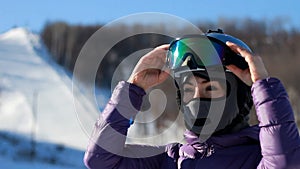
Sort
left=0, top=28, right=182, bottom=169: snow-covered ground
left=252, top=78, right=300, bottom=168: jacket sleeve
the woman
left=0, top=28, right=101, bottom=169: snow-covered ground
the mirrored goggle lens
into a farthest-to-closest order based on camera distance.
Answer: left=0, top=28, right=101, bottom=169: snow-covered ground < left=0, top=28, right=182, bottom=169: snow-covered ground < the mirrored goggle lens < the woman < left=252, top=78, right=300, bottom=168: jacket sleeve

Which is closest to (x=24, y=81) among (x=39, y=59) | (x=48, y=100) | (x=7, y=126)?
(x=48, y=100)

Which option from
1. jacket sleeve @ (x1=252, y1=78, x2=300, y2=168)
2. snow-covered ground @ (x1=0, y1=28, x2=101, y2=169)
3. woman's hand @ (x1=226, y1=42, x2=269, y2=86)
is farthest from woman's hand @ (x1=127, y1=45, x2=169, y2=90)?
snow-covered ground @ (x1=0, y1=28, x2=101, y2=169)

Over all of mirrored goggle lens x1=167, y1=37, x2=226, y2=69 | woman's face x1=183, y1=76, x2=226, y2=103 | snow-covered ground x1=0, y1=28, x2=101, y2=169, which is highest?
mirrored goggle lens x1=167, y1=37, x2=226, y2=69

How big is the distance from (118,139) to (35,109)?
97.7 ft

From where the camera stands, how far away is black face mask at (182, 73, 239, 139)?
1563 mm

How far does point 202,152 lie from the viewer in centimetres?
151

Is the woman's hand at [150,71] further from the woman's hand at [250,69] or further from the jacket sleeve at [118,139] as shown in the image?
the woman's hand at [250,69]

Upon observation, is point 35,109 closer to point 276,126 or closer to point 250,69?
point 250,69

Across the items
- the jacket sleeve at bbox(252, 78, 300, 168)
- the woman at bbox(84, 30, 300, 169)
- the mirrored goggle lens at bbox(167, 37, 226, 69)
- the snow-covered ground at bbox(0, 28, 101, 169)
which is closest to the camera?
the jacket sleeve at bbox(252, 78, 300, 168)

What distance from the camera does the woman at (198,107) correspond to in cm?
147

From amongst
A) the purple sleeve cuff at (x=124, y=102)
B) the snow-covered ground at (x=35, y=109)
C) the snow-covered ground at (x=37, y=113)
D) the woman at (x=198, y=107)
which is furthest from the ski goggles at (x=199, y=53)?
the snow-covered ground at (x=35, y=109)

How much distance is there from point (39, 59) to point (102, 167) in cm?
4579

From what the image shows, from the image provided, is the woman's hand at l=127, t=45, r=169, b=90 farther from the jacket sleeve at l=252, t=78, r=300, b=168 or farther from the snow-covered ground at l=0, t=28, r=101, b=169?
the snow-covered ground at l=0, t=28, r=101, b=169

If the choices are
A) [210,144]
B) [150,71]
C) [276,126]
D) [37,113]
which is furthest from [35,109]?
[276,126]
